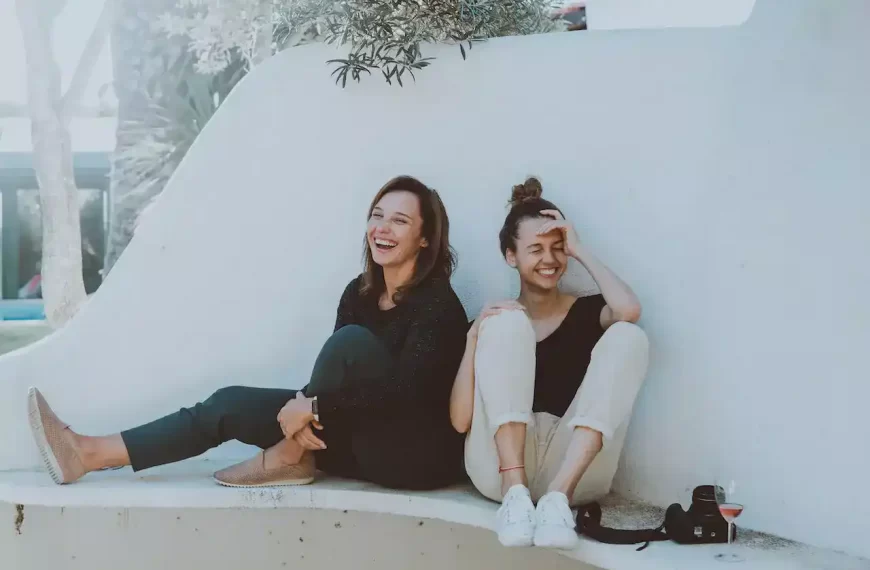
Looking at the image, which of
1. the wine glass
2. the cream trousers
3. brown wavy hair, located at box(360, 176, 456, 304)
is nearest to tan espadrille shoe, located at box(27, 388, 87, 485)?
brown wavy hair, located at box(360, 176, 456, 304)

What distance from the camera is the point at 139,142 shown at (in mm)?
7410

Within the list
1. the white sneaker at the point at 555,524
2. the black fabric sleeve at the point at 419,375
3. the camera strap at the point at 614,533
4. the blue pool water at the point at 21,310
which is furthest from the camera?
the blue pool water at the point at 21,310

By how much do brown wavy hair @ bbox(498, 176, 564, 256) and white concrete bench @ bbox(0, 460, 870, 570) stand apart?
78cm

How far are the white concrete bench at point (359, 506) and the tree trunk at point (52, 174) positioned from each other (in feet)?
19.8

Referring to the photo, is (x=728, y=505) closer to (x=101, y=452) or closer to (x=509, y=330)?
(x=509, y=330)

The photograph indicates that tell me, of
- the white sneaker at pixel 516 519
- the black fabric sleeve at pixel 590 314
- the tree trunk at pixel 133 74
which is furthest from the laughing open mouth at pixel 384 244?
the tree trunk at pixel 133 74

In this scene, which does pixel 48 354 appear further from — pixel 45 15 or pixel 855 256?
pixel 45 15

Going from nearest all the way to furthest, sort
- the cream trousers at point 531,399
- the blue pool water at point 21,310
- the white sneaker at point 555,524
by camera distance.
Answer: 1. the white sneaker at point 555,524
2. the cream trousers at point 531,399
3. the blue pool water at point 21,310

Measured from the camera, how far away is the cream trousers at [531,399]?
2209 mm

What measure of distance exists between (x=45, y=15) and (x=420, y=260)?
7771 mm

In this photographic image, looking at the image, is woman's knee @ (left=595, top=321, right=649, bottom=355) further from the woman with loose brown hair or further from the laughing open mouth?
the laughing open mouth

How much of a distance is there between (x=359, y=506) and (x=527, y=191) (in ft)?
3.61

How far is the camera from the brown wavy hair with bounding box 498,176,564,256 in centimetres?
260

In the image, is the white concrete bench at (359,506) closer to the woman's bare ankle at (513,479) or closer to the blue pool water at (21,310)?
the woman's bare ankle at (513,479)
